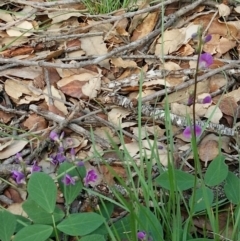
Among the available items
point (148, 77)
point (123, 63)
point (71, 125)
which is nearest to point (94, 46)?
point (123, 63)

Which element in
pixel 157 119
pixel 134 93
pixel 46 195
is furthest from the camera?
pixel 134 93

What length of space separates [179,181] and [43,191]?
34 centimetres

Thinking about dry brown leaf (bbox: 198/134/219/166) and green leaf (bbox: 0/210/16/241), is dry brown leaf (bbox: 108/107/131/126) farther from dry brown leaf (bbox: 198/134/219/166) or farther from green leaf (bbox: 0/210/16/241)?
green leaf (bbox: 0/210/16/241)

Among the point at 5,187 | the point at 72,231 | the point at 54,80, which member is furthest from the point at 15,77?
the point at 72,231

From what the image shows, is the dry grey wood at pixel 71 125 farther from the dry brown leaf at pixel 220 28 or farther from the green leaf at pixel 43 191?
the dry brown leaf at pixel 220 28

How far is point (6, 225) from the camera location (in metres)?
1.29

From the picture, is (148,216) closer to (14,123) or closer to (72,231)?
(72,231)

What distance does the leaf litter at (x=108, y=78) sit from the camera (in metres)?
1.66

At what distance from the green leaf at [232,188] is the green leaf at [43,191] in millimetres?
431

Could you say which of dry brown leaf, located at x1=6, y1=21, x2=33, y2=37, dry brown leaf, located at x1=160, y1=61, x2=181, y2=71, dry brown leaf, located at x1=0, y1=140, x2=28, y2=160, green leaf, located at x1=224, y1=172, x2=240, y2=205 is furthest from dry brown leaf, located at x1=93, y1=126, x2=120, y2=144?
dry brown leaf, located at x1=6, y1=21, x2=33, y2=37

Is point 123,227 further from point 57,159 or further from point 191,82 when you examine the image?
point 191,82

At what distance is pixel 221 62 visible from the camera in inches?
73.4

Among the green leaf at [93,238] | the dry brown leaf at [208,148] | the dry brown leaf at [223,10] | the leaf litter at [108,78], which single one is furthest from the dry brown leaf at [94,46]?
the green leaf at [93,238]

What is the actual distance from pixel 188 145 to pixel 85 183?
1.22 feet
